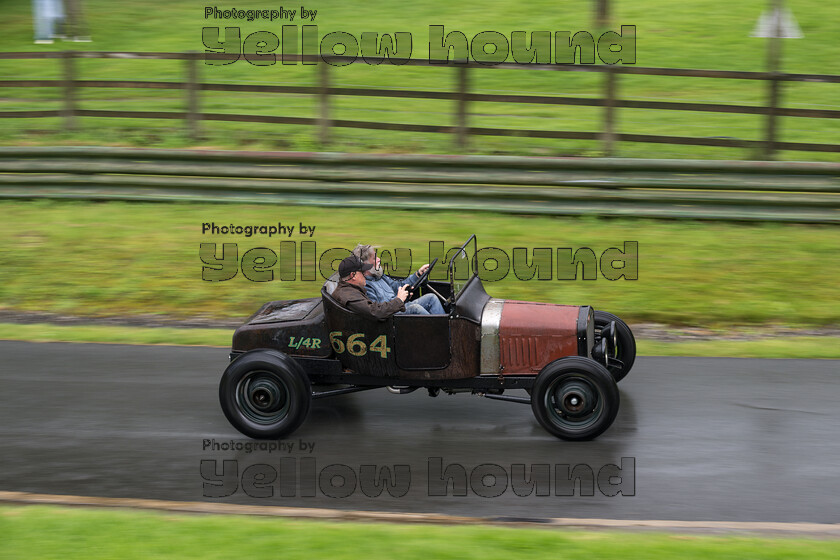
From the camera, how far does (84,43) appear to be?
1861cm

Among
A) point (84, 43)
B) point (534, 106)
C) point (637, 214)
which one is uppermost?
point (84, 43)

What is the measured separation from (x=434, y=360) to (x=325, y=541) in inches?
75.8

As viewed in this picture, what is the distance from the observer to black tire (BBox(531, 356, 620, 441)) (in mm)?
5961

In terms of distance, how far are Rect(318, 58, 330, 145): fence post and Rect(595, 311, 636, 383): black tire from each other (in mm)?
6439

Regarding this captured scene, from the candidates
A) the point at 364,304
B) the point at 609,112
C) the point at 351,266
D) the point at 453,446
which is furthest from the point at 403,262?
the point at 453,446

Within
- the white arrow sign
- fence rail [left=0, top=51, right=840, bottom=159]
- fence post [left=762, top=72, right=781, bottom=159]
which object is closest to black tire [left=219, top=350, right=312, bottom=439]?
fence rail [left=0, top=51, right=840, bottom=159]

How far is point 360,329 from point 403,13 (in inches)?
545

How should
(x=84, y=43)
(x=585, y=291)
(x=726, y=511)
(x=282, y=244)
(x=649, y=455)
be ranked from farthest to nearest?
1. (x=84, y=43)
2. (x=282, y=244)
3. (x=585, y=291)
4. (x=649, y=455)
5. (x=726, y=511)

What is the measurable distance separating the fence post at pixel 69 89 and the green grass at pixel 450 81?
0.75 ft

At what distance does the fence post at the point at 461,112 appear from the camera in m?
11.8

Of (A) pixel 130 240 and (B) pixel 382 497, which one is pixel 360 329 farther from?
(A) pixel 130 240

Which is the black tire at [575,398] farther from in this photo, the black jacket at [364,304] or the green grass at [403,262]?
the green grass at [403,262]

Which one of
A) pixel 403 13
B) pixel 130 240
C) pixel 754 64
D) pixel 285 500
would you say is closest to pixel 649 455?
pixel 285 500

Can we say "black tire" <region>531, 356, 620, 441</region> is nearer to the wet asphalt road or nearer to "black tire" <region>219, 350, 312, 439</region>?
the wet asphalt road
